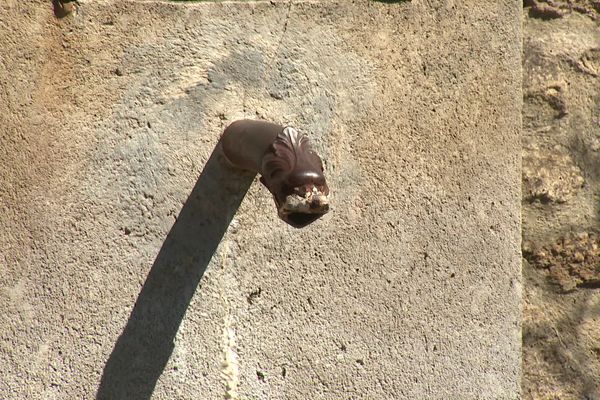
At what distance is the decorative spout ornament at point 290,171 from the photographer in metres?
1.10

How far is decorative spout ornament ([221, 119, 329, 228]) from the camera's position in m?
1.10

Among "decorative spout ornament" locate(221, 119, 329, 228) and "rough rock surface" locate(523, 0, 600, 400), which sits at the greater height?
"decorative spout ornament" locate(221, 119, 329, 228)

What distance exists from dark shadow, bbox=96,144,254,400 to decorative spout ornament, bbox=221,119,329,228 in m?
0.16

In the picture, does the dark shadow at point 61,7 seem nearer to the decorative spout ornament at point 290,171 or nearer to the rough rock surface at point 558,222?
the decorative spout ornament at point 290,171

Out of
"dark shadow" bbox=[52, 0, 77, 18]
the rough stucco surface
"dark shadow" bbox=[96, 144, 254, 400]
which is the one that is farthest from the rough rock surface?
"dark shadow" bbox=[52, 0, 77, 18]

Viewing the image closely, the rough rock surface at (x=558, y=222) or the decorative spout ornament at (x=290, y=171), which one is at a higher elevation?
the decorative spout ornament at (x=290, y=171)

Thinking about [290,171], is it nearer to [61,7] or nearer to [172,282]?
[172,282]

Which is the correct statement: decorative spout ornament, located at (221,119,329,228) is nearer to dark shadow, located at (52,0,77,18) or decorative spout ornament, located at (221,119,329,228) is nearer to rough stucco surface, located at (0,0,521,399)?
rough stucco surface, located at (0,0,521,399)

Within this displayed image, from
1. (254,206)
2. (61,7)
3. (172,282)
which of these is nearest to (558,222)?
(254,206)

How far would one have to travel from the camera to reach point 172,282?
4.52ft

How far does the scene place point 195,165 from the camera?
55.1 inches

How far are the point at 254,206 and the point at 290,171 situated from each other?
326 mm

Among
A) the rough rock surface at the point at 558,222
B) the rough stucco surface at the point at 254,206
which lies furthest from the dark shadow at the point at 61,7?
the rough rock surface at the point at 558,222

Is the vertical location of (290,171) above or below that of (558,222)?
above
